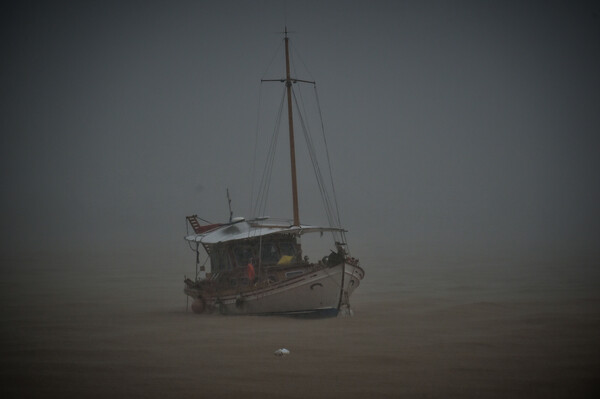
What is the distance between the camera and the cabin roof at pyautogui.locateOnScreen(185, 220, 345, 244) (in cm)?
2476

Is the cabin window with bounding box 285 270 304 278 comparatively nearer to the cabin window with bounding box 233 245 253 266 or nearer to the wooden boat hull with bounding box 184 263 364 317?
the wooden boat hull with bounding box 184 263 364 317

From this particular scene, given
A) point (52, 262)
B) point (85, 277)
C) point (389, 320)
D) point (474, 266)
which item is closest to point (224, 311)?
point (389, 320)

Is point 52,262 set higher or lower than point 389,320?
higher

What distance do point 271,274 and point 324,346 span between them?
743 centimetres

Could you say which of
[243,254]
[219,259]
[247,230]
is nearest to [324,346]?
[243,254]

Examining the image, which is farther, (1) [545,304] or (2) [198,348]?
(1) [545,304]

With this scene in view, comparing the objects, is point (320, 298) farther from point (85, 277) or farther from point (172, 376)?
point (85, 277)

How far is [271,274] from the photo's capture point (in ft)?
80.1

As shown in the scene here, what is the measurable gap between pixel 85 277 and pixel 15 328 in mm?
22034

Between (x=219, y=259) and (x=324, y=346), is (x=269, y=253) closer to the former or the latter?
(x=219, y=259)

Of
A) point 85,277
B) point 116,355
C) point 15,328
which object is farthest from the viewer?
point 85,277

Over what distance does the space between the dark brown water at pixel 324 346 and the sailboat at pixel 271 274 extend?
0.81m

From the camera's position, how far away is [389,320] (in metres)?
22.0

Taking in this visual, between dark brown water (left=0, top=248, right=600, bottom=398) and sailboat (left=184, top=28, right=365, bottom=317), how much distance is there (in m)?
0.81
